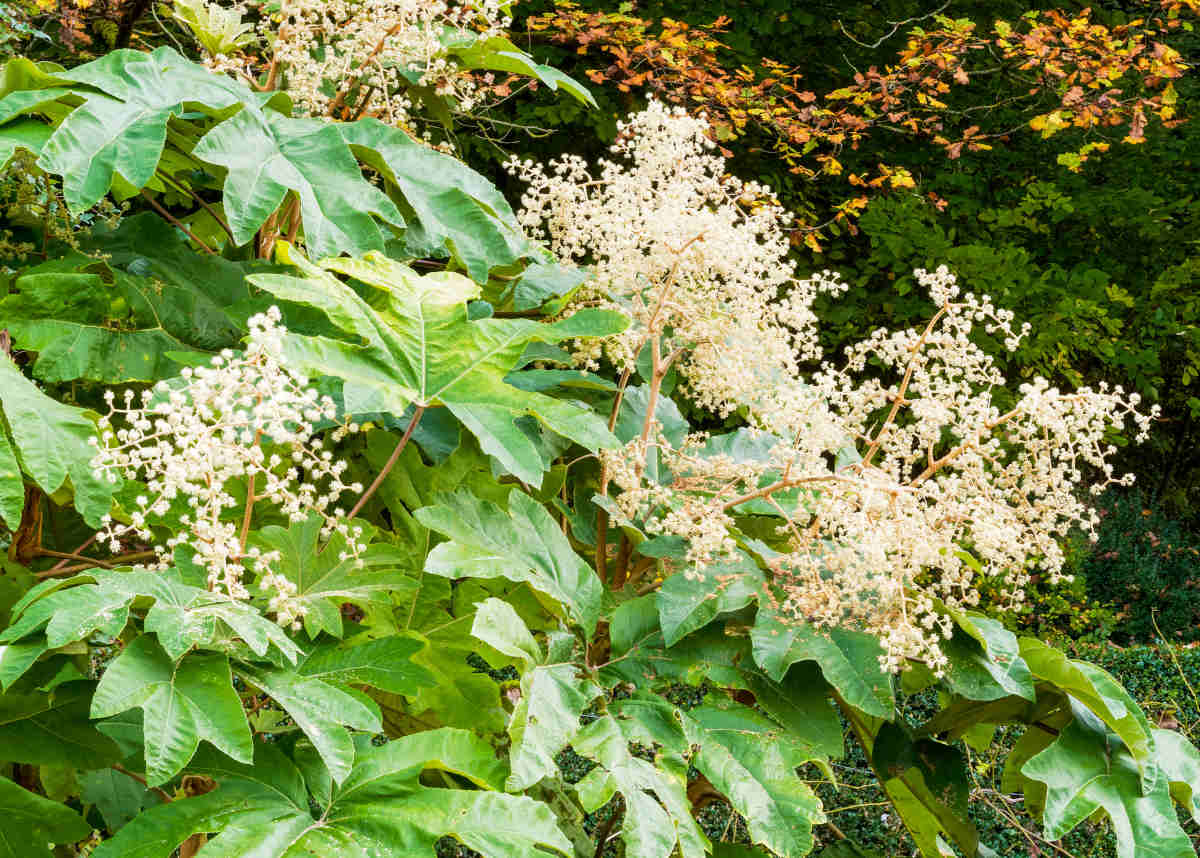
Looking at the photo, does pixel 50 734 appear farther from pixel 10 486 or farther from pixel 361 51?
pixel 361 51

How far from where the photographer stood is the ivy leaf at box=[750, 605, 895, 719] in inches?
54.7

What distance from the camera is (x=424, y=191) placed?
1.52 metres

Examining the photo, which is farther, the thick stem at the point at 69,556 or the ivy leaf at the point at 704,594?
the thick stem at the point at 69,556

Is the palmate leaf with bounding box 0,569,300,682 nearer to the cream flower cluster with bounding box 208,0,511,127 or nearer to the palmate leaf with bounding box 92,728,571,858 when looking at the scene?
the palmate leaf with bounding box 92,728,571,858

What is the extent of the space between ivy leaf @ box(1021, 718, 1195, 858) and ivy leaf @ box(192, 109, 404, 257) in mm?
1078

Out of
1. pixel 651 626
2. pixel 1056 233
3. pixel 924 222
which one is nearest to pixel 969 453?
pixel 651 626

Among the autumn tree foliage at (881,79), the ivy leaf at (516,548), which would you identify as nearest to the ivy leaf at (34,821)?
the ivy leaf at (516,548)

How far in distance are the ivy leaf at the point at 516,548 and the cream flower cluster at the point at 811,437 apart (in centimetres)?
14

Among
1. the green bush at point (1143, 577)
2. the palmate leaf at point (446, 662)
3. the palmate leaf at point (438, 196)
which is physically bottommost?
the green bush at point (1143, 577)

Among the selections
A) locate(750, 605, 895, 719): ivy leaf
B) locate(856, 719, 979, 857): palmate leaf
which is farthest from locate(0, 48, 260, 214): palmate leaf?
locate(856, 719, 979, 857): palmate leaf

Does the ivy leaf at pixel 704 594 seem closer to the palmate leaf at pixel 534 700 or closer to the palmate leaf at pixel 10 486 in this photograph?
the palmate leaf at pixel 534 700

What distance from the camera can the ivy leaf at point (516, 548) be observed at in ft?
4.46

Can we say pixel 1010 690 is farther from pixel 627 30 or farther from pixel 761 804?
pixel 627 30

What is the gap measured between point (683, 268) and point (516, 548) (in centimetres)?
48
